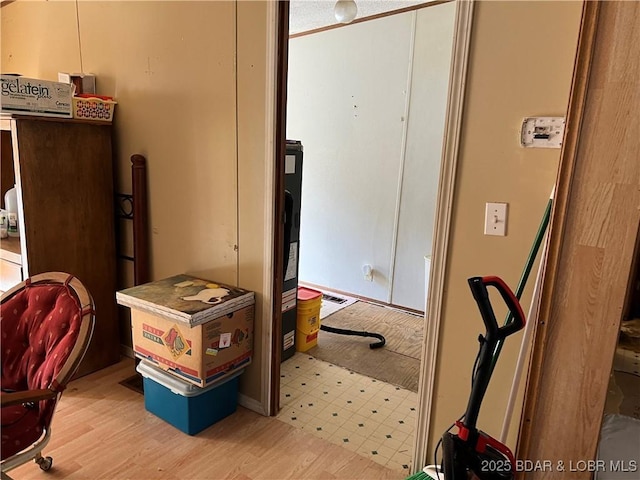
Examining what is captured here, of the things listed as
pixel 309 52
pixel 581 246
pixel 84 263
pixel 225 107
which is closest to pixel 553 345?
pixel 581 246

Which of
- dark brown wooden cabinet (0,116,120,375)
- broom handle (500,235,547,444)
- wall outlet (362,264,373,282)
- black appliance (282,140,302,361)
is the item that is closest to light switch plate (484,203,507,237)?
broom handle (500,235,547,444)

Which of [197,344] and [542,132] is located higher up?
[542,132]

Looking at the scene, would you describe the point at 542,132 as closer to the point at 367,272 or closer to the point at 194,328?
the point at 194,328

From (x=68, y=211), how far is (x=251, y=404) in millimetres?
1522

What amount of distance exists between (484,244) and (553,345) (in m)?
0.41

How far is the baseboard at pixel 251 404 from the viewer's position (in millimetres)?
2395

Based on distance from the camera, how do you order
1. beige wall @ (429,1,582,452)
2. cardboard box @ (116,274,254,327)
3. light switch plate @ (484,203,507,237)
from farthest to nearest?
cardboard box @ (116,274,254,327)
light switch plate @ (484,203,507,237)
beige wall @ (429,1,582,452)

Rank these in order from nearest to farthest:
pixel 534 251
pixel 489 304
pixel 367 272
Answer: pixel 489 304
pixel 534 251
pixel 367 272

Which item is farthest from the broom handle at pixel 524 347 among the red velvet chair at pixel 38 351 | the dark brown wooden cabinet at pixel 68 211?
the dark brown wooden cabinet at pixel 68 211

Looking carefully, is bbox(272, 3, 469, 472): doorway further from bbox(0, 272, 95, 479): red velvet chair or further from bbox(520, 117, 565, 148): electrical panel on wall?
bbox(0, 272, 95, 479): red velvet chair

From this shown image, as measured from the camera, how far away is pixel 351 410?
2.45 meters

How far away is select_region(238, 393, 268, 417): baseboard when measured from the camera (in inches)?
94.3

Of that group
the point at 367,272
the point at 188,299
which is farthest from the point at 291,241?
the point at 367,272

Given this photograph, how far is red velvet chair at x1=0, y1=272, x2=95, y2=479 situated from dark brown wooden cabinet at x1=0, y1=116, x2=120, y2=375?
2.48ft
